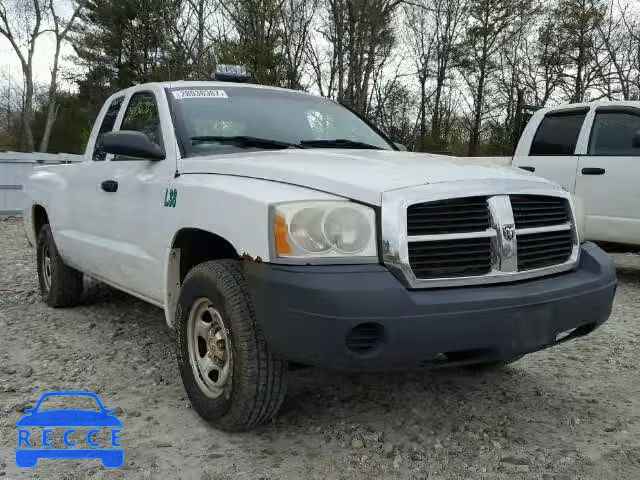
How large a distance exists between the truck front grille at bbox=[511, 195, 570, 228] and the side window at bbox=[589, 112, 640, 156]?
3.92m

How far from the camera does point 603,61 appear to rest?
24.2 m

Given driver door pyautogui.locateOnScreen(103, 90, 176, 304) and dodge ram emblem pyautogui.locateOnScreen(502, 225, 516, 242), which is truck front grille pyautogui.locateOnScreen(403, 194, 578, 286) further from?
driver door pyautogui.locateOnScreen(103, 90, 176, 304)

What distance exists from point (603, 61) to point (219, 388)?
2547 centimetres

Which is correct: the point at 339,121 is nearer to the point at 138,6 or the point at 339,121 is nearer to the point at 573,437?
Answer: the point at 573,437

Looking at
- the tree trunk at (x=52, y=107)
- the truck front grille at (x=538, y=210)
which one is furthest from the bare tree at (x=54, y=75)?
the truck front grille at (x=538, y=210)

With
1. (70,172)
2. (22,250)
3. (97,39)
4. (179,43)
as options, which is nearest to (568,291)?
(70,172)

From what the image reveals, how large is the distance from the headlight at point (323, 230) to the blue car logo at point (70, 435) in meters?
1.19

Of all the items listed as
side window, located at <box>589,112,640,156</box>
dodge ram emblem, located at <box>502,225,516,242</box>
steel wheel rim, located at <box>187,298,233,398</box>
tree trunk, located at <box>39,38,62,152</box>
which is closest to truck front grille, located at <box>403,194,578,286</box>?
dodge ram emblem, located at <box>502,225,516,242</box>

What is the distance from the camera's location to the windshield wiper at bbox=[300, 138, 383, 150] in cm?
364

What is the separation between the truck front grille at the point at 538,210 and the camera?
8.95 ft

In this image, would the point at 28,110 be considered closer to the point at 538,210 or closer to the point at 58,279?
the point at 58,279

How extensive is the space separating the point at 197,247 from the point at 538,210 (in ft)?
5.52

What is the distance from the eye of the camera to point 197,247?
10.5 ft

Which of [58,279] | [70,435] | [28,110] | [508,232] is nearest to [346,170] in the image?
[508,232]
